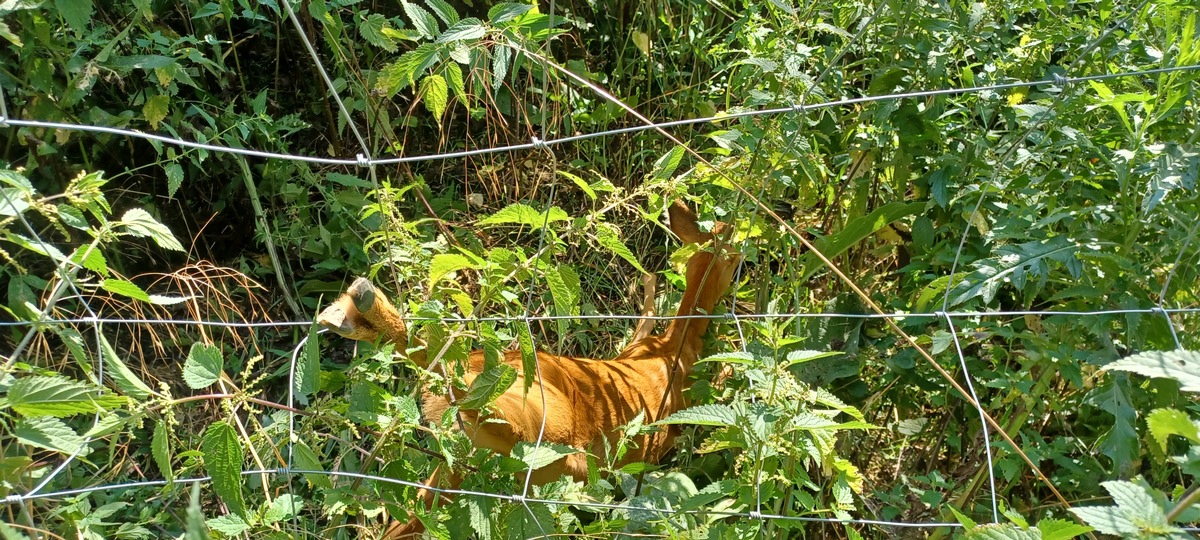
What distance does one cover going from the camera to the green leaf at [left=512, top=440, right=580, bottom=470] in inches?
63.3

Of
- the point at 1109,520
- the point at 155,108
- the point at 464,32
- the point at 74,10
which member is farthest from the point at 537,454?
the point at 155,108

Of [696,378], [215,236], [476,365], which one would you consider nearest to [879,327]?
[696,378]

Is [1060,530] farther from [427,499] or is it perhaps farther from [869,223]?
[427,499]

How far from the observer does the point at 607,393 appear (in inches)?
100

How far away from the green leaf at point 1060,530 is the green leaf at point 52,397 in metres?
1.31

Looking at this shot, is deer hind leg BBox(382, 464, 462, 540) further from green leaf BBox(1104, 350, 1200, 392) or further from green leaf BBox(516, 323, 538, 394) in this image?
green leaf BBox(1104, 350, 1200, 392)

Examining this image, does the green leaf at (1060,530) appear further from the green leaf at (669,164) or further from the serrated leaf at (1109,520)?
the green leaf at (669,164)

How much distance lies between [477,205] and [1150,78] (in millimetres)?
2219

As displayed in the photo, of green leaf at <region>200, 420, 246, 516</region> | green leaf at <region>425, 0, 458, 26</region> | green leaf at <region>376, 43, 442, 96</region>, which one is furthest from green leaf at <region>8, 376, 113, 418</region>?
green leaf at <region>425, 0, 458, 26</region>

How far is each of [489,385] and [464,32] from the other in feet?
1.96

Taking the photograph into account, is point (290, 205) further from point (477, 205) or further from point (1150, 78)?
point (1150, 78)

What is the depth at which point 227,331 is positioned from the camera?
2.88 meters

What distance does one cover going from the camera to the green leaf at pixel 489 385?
158 centimetres

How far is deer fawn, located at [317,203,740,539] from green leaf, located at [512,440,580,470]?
0.78ft
